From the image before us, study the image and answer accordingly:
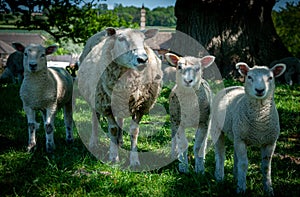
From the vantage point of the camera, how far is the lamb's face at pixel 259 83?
3.36 metres

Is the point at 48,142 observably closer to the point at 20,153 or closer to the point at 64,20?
the point at 20,153

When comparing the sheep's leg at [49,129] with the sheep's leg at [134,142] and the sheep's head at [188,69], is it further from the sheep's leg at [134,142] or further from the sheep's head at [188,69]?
the sheep's head at [188,69]

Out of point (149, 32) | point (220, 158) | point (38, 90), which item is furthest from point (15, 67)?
point (220, 158)

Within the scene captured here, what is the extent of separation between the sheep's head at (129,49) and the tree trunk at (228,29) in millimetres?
6267

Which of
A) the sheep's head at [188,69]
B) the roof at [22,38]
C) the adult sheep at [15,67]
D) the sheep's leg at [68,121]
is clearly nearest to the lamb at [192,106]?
the sheep's head at [188,69]

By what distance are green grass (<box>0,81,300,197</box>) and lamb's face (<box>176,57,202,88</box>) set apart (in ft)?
3.35

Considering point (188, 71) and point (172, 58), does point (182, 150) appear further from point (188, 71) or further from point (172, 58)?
point (172, 58)

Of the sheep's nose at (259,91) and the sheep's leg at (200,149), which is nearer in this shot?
the sheep's nose at (259,91)

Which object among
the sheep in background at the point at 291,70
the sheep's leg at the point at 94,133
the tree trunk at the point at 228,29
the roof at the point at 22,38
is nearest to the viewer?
the sheep's leg at the point at 94,133

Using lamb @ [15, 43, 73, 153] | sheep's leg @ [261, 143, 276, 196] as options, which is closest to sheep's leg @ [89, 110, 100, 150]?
lamb @ [15, 43, 73, 153]

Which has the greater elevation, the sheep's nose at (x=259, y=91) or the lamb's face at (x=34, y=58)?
the lamb's face at (x=34, y=58)

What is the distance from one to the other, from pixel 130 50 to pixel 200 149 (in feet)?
4.60

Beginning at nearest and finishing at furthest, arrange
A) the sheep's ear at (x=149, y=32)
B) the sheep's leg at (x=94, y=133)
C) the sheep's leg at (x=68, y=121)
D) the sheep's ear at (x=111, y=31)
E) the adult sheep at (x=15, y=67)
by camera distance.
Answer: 1. the sheep's ear at (x=111, y=31)
2. the sheep's ear at (x=149, y=32)
3. the sheep's leg at (x=94, y=133)
4. the sheep's leg at (x=68, y=121)
5. the adult sheep at (x=15, y=67)

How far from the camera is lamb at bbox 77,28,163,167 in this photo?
4246 mm
